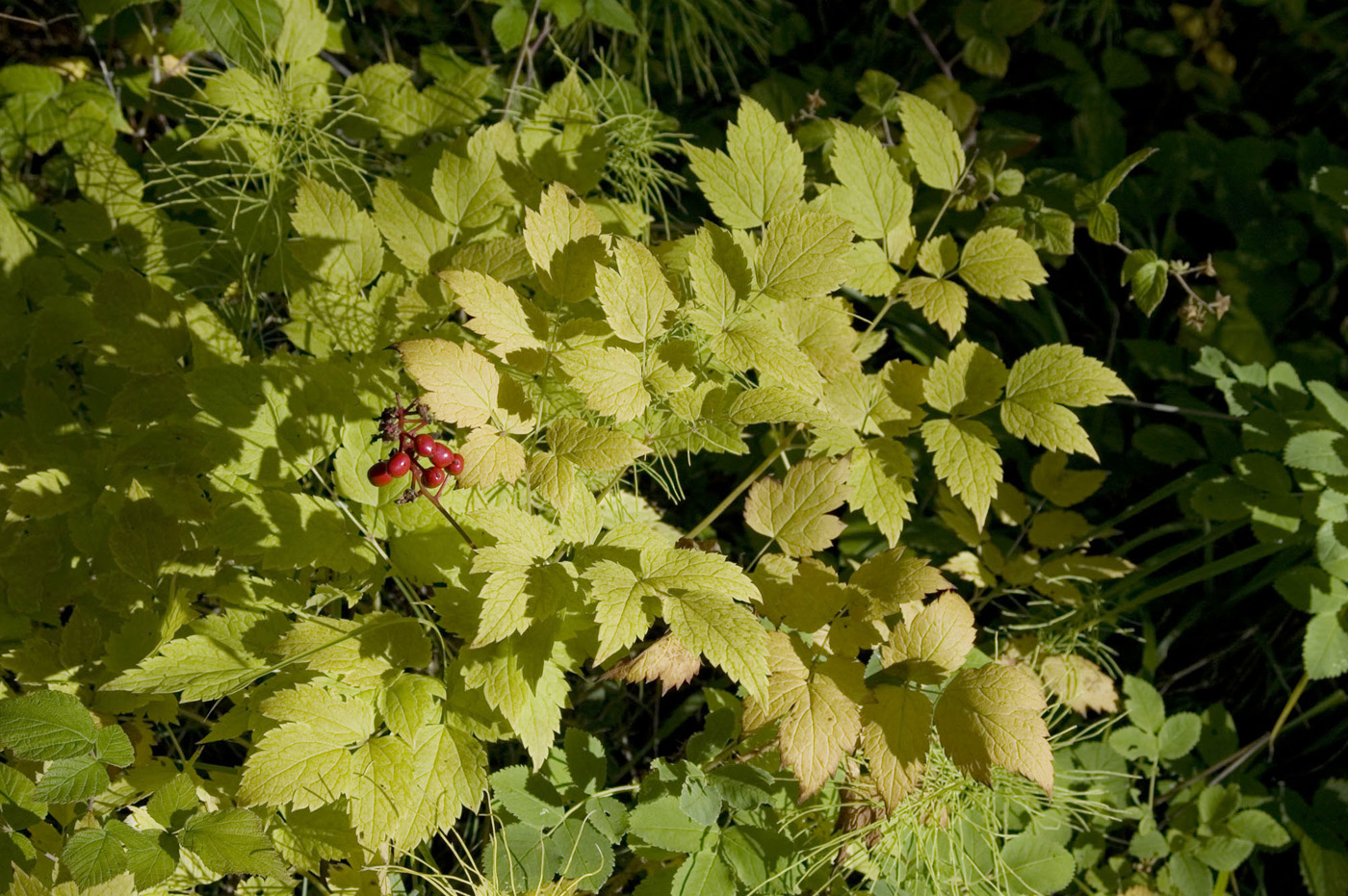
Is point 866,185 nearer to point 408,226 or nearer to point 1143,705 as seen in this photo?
point 408,226

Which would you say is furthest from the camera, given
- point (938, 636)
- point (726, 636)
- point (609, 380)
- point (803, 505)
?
point (803, 505)

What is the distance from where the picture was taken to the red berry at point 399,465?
3.94 feet

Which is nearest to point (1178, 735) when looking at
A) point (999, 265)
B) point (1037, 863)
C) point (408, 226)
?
point (1037, 863)

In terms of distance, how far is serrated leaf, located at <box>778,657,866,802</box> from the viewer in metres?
1.24

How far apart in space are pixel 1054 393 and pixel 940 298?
0.84ft

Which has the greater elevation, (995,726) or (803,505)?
(803,505)

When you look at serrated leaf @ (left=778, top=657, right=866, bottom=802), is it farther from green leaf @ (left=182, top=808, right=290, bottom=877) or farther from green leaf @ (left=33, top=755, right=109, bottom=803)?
green leaf @ (left=33, top=755, right=109, bottom=803)

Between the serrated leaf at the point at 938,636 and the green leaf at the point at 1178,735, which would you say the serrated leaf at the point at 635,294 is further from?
the green leaf at the point at 1178,735

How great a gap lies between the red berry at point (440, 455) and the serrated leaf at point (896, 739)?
0.73 metres

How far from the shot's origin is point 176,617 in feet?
4.45

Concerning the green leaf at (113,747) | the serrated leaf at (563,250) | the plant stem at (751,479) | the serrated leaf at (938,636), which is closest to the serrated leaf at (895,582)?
the serrated leaf at (938,636)

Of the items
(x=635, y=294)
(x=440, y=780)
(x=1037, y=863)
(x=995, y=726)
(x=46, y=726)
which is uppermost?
(x=635, y=294)

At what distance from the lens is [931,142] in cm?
162

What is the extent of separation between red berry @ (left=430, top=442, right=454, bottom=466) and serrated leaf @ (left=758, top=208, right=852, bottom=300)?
1.77ft
